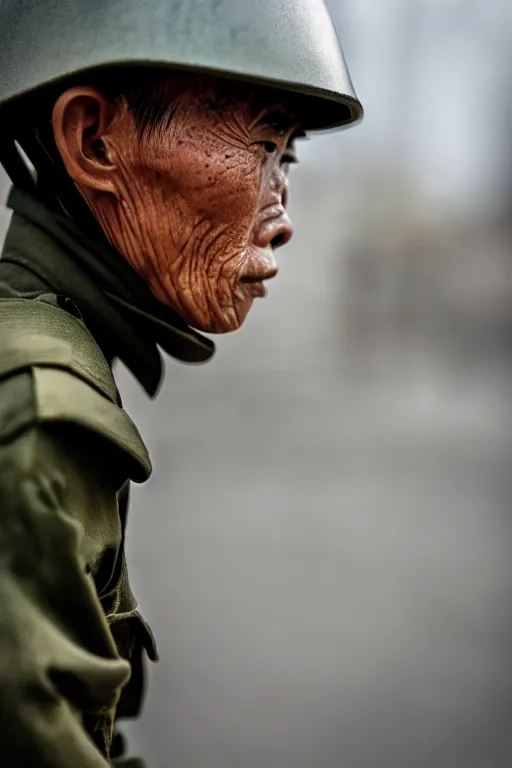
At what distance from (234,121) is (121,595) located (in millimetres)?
552

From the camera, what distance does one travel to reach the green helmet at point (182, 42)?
1187 millimetres

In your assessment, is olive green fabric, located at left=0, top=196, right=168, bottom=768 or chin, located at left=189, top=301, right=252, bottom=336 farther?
chin, located at left=189, top=301, right=252, bottom=336

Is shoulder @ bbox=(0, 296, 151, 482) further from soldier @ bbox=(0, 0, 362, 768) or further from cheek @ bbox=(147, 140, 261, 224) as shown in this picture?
cheek @ bbox=(147, 140, 261, 224)

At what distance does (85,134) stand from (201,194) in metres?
0.15

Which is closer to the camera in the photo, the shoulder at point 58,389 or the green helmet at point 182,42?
the shoulder at point 58,389

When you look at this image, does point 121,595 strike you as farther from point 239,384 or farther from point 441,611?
point 239,384

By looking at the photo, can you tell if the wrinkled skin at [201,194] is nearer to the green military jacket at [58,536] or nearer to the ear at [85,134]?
the ear at [85,134]

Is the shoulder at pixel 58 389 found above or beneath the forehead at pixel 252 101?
beneath

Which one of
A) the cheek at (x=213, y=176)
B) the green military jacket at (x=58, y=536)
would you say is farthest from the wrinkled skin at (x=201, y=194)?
the green military jacket at (x=58, y=536)

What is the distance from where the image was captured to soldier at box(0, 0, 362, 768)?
1017 mm

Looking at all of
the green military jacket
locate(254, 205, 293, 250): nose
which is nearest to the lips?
locate(254, 205, 293, 250): nose

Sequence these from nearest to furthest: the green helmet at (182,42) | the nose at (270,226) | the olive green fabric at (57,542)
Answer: the olive green fabric at (57,542)
the green helmet at (182,42)
the nose at (270,226)

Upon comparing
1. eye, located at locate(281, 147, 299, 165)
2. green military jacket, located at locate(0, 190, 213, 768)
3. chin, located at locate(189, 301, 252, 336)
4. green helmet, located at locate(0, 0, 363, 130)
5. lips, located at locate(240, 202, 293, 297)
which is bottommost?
green military jacket, located at locate(0, 190, 213, 768)

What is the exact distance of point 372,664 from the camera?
4227mm
